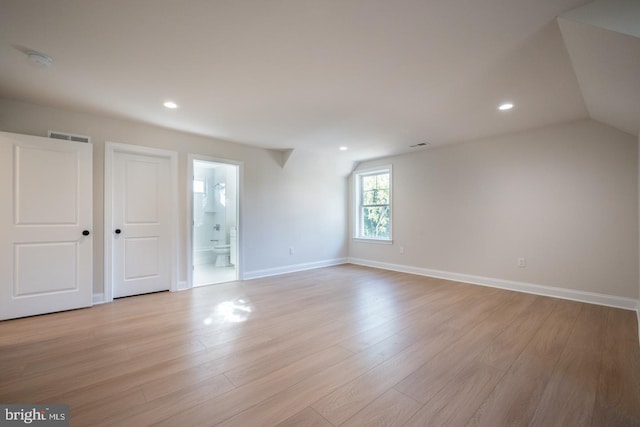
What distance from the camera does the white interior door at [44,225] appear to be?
2891 mm

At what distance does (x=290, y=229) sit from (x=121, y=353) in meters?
3.49

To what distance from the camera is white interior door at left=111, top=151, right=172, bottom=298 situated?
145 inches

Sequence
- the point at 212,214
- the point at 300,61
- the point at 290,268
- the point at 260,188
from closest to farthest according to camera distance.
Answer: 1. the point at 300,61
2. the point at 260,188
3. the point at 290,268
4. the point at 212,214

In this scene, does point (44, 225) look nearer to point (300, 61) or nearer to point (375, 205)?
A: point (300, 61)

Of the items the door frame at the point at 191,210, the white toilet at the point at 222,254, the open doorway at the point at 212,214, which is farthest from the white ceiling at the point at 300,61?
the white toilet at the point at 222,254

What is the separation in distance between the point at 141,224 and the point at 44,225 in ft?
3.18

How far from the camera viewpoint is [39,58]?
2158 mm

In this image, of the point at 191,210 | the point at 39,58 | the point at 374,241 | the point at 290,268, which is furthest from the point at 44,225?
the point at 374,241

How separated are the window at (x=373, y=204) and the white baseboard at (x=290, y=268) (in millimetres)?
799

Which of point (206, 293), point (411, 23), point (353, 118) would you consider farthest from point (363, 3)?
point (206, 293)

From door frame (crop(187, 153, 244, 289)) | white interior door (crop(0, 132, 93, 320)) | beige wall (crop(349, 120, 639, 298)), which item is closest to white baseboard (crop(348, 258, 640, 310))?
beige wall (crop(349, 120, 639, 298))

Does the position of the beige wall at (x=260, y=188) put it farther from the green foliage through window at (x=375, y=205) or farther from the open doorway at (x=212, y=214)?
the open doorway at (x=212, y=214)

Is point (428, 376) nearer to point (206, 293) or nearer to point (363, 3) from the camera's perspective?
point (363, 3)

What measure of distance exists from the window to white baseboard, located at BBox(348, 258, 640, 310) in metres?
0.84
